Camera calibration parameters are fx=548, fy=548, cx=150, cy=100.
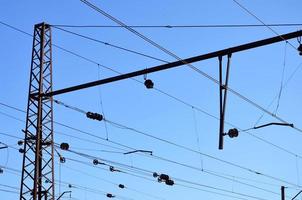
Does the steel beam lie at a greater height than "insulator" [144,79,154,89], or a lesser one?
lesser

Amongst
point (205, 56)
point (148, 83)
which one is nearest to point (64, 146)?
point (148, 83)

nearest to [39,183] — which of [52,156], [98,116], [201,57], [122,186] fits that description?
[52,156]

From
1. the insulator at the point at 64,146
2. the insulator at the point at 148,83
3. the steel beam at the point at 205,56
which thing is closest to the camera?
the steel beam at the point at 205,56

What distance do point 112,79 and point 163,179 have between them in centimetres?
1234

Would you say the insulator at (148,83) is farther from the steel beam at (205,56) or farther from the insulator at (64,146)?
the insulator at (64,146)

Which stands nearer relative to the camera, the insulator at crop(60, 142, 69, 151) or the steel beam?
the steel beam

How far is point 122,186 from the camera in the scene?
1364 inches

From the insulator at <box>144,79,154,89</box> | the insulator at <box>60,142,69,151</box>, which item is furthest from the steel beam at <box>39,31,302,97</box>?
the insulator at <box>60,142,69,151</box>

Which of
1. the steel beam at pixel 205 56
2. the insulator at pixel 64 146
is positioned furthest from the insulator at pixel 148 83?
the insulator at pixel 64 146

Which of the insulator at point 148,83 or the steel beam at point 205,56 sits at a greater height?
the insulator at point 148,83

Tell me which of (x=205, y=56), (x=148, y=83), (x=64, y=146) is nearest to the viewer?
(x=205, y=56)

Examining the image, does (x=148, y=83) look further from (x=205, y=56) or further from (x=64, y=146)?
(x=64, y=146)

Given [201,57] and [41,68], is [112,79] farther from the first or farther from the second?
[41,68]

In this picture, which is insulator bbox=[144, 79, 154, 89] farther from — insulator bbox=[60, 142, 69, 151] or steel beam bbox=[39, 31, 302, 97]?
insulator bbox=[60, 142, 69, 151]
